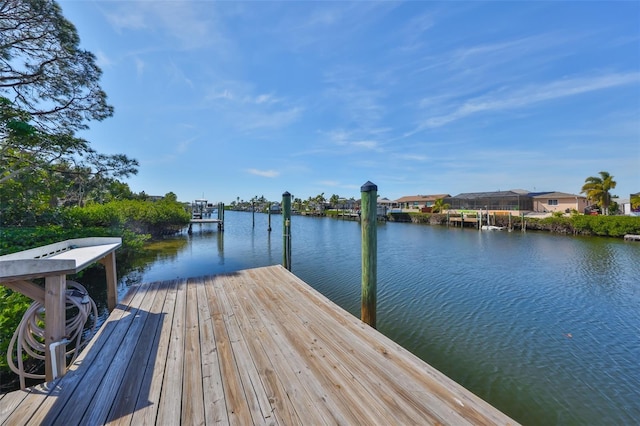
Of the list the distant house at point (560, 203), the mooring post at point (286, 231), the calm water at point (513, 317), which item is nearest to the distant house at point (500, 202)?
the distant house at point (560, 203)

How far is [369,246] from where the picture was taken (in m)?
3.78

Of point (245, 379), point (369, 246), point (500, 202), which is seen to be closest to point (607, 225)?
point (500, 202)

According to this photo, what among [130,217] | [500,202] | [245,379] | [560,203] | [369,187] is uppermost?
[500,202]

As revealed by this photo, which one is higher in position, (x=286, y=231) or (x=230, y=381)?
(x=286, y=231)

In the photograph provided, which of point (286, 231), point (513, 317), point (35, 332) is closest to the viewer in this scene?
point (35, 332)

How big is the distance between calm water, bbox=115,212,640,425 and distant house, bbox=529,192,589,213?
27.9m

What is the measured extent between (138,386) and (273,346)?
112 cm

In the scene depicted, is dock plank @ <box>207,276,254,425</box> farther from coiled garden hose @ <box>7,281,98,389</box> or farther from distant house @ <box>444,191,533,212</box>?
distant house @ <box>444,191,533,212</box>

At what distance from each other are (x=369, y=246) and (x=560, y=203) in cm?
4617

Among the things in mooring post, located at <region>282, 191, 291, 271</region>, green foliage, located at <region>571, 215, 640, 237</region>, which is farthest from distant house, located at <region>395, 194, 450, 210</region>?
mooring post, located at <region>282, 191, 291, 271</region>

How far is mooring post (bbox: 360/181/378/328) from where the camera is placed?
376 centimetres

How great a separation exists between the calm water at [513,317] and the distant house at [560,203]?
27920mm

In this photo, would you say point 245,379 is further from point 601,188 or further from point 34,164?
point 601,188

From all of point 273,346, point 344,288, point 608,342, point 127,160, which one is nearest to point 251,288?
point 273,346
